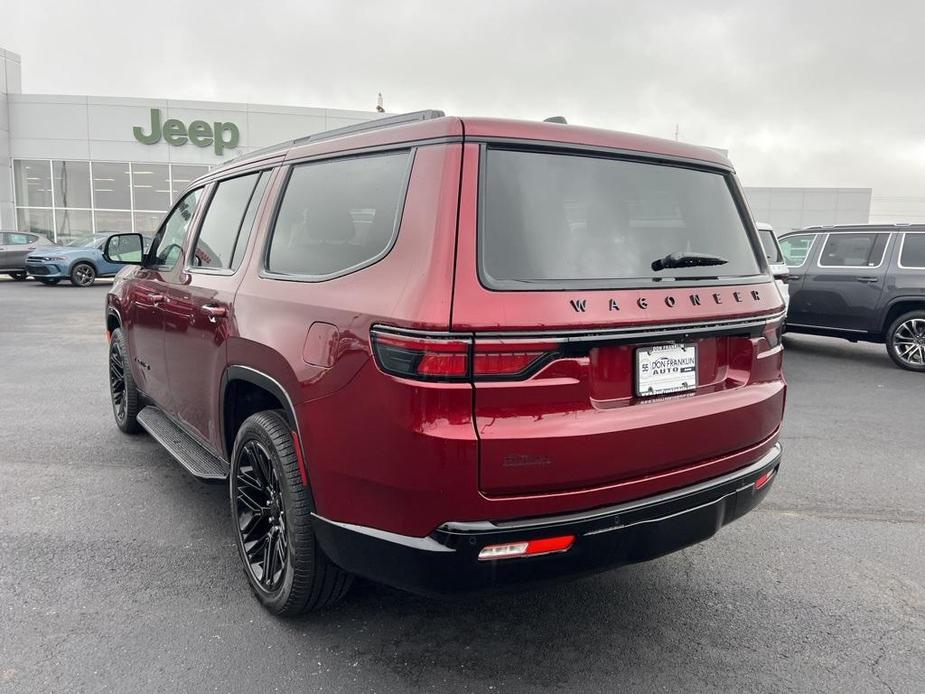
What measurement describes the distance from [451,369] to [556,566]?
0.74 m

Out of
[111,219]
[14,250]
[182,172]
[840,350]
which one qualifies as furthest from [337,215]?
[111,219]

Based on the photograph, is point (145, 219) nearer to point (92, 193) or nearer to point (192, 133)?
point (92, 193)

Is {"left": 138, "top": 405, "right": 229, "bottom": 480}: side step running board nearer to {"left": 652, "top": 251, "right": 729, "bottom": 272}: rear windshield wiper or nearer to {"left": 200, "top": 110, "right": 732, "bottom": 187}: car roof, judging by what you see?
{"left": 200, "top": 110, "right": 732, "bottom": 187}: car roof

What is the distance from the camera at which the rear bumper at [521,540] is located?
212 cm

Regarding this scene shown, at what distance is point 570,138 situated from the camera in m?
2.42

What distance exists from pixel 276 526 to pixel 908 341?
8769mm

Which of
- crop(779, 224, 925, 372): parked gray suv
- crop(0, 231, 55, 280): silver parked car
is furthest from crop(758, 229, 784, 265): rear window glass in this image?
crop(0, 231, 55, 280): silver parked car

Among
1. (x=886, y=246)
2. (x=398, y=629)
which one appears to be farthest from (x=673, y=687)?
(x=886, y=246)

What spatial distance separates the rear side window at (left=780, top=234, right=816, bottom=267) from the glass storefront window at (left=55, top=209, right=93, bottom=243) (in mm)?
27952

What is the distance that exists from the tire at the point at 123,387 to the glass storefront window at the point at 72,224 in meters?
27.4

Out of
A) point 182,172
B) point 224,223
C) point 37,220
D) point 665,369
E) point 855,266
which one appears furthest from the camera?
point 37,220

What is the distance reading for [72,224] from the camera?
29.1 metres

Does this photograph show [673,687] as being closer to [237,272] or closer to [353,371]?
[353,371]

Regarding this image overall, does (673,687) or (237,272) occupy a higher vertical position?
(237,272)
